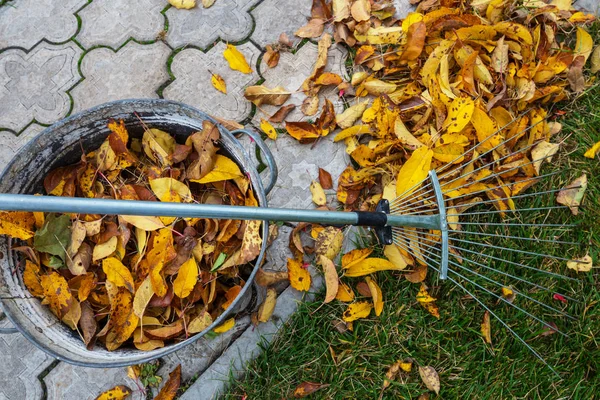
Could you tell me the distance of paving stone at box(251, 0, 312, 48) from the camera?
2069 mm

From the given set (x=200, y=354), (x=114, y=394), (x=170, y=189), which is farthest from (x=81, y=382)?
(x=170, y=189)

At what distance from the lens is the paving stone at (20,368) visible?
1.78 meters

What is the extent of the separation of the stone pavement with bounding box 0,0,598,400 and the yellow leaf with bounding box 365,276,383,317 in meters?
0.33

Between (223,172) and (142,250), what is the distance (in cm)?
36

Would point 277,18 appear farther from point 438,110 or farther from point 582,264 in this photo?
point 582,264

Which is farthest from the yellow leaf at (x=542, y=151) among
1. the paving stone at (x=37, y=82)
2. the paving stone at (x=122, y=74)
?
the paving stone at (x=37, y=82)

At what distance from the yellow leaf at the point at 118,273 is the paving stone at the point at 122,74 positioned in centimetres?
76

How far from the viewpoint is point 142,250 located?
162cm

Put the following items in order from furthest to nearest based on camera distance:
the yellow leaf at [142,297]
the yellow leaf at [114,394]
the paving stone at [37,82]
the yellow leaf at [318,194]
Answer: the paving stone at [37,82], the yellow leaf at [318,194], the yellow leaf at [114,394], the yellow leaf at [142,297]

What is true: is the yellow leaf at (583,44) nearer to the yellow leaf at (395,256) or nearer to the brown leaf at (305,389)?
the yellow leaf at (395,256)

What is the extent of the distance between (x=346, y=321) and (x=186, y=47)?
1266 mm

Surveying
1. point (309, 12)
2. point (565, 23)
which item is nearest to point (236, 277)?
point (309, 12)

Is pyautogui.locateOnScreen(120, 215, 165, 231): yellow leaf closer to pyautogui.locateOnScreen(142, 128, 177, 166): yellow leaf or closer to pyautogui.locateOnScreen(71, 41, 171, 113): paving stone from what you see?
pyautogui.locateOnScreen(142, 128, 177, 166): yellow leaf

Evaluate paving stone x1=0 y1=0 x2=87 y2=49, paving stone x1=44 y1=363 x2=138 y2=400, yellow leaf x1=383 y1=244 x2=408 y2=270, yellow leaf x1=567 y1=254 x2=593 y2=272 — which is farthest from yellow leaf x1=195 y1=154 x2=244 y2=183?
yellow leaf x1=567 y1=254 x2=593 y2=272
